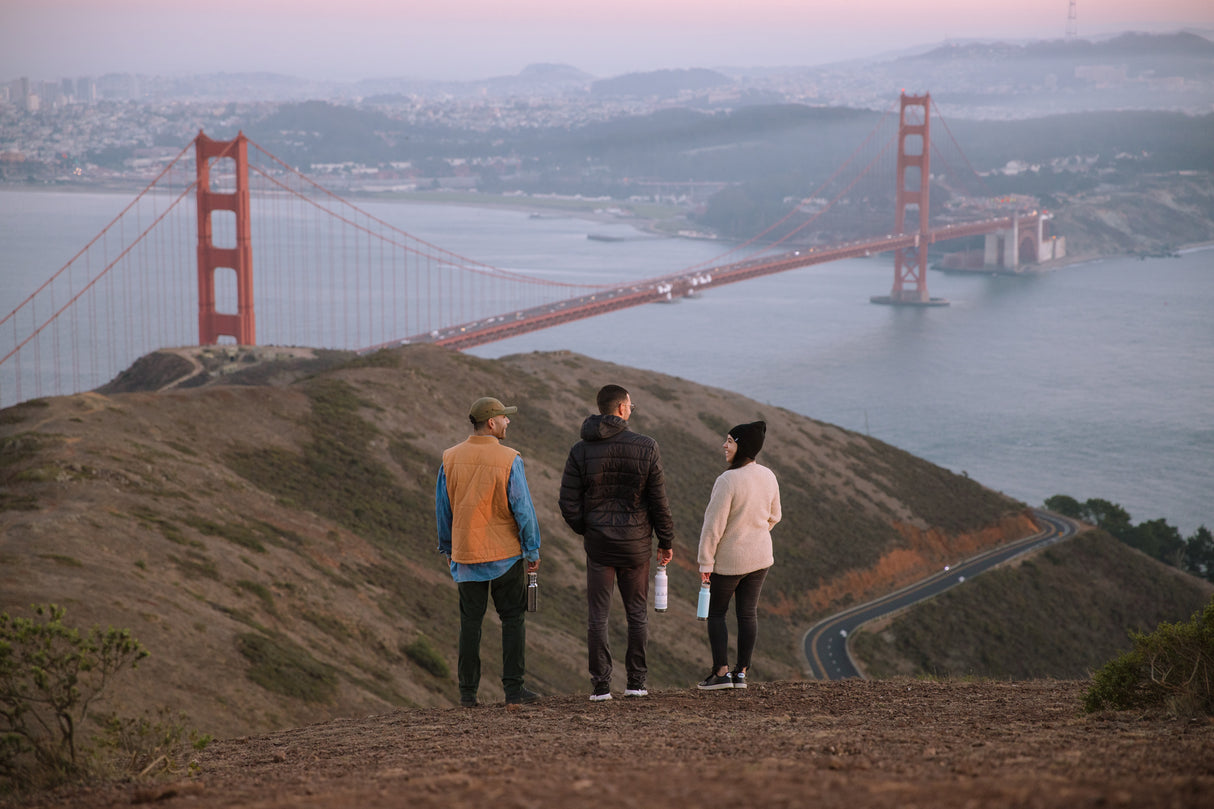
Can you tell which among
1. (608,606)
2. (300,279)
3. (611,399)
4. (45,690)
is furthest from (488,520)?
(300,279)

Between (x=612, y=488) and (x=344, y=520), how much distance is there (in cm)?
1355

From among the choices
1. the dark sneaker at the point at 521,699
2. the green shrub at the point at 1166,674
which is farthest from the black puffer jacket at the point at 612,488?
the green shrub at the point at 1166,674

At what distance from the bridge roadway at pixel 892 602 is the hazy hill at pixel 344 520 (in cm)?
48

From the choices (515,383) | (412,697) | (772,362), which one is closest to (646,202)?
(772,362)

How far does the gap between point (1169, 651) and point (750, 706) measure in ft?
7.29

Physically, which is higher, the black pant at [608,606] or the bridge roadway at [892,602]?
the black pant at [608,606]

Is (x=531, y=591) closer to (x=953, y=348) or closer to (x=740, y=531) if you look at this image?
(x=740, y=531)

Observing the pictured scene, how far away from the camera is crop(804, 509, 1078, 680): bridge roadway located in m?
22.9

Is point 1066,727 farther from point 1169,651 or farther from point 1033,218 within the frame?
point 1033,218

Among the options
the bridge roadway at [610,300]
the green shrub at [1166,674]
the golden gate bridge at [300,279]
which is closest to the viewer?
the green shrub at [1166,674]

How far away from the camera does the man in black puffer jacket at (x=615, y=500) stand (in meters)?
5.78

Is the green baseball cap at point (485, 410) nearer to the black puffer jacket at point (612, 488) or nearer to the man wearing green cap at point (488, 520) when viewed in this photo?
the man wearing green cap at point (488, 520)

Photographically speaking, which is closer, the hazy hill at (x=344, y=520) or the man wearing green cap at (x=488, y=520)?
the man wearing green cap at (x=488, y=520)

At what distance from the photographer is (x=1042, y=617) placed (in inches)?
1145
